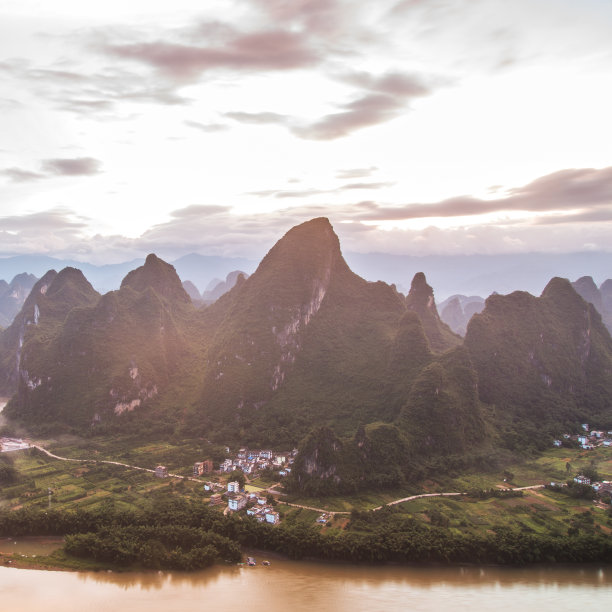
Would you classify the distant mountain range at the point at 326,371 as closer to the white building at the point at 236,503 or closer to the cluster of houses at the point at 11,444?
the cluster of houses at the point at 11,444

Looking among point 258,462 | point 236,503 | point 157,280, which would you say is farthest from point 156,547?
point 157,280

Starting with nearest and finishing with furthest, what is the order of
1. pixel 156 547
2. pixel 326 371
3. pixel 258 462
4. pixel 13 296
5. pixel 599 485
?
pixel 156 547 < pixel 599 485 < pixel 258 462 < pixel 326 371 < pixel 13 296

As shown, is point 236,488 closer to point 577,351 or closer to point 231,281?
point 577,351

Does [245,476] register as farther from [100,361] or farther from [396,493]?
[100,361]

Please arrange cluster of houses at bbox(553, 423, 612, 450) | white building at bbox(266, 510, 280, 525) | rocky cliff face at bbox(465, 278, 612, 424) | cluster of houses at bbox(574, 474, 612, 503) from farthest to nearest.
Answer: rocky cliff face at bbox(465, 278, 612, 424) → cluster of houses at bbox(553, 423, 612, 450) → cluster of houses at bbox(574, 474, 612, 503) → white building at bbox(266, 510, 280, 525)

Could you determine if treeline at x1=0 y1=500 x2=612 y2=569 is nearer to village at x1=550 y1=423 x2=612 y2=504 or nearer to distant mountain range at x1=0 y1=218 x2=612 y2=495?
distant mountain range at x1=0 y1=218 x2=612 y2=495

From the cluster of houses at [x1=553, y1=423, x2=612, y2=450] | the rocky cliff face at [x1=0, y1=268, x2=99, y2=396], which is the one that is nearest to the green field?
the cluster of houses at [x1=553, y1=423, x2=612, y2=450]

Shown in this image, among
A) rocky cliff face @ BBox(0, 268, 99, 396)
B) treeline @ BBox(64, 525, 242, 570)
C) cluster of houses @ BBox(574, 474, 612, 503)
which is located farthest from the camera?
rocky cliff face @ BBox(0, 268, 99, 396)
